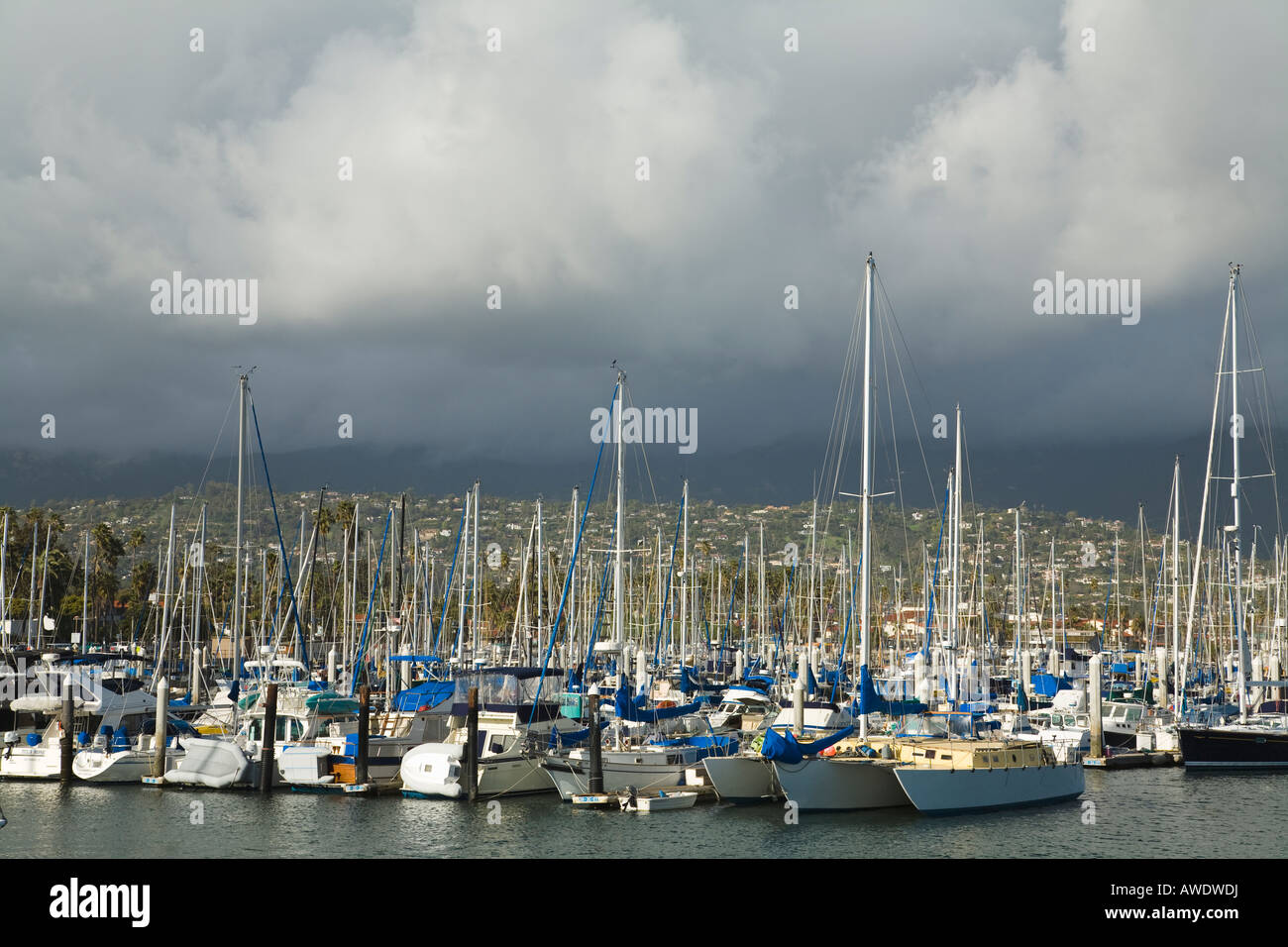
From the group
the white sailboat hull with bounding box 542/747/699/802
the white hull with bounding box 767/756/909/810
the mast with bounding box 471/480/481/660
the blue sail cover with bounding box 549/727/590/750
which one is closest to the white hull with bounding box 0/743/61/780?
the blue sail cover with bounding box 549/727/590/750

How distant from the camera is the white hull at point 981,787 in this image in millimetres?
40375

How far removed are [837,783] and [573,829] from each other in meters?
9.00

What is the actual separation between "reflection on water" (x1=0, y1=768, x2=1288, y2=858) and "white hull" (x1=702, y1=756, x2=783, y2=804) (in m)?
0.69

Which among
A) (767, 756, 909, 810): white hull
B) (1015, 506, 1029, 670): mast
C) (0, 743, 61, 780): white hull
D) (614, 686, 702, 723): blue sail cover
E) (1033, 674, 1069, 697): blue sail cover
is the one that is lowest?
(1033, 674, 1069, 697): blue sail cover

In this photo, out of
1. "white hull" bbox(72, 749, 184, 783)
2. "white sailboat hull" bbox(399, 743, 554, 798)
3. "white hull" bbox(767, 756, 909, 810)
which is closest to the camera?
"white hull" bbox(767, 756, 909, 810)

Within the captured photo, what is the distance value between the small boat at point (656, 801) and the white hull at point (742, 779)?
4.02 ft

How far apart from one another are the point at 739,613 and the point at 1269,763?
96443 millimetres

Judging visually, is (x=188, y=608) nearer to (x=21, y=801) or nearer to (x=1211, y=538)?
(x=21, y=801)

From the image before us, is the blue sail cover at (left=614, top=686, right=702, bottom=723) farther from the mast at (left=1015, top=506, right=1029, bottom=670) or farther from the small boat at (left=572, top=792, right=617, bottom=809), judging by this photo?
the mast at (left=1015, top=506, right=1029, bottom=670)

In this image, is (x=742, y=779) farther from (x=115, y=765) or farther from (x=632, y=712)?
(x=115, y=765)

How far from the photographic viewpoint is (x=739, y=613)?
14962cm

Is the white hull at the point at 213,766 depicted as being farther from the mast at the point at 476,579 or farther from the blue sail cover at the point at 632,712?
the mast at the point at 476,579

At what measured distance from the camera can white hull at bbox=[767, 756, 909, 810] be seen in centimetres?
4022
